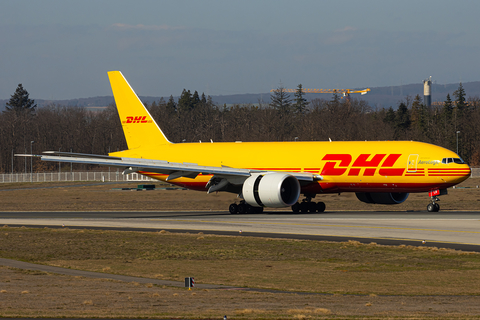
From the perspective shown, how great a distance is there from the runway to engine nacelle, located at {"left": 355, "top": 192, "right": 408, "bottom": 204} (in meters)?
3.75

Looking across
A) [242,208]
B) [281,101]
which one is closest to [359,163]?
[242,208]

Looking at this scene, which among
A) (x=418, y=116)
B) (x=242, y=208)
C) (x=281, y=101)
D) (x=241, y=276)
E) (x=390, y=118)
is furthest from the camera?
(x=281, y=101)

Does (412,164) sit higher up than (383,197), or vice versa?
(412,164)

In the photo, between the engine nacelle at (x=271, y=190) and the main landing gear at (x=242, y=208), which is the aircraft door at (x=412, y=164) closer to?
the engine nacelle at (x=271, y=190)

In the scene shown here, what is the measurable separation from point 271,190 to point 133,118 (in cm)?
1667

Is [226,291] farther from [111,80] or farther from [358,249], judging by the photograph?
[111,80]

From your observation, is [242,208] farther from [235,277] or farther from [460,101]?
[460,101]

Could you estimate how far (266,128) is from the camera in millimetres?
138375

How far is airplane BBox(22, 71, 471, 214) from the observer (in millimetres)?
40125

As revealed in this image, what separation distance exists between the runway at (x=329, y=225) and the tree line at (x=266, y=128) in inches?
3378

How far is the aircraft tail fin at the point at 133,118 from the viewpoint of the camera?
51188 millimetres

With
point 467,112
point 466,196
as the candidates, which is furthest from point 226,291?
point 467,112

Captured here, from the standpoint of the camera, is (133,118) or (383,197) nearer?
(383,197)

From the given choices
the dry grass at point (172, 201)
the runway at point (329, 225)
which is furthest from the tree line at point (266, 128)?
the runway at point (329, 225)
